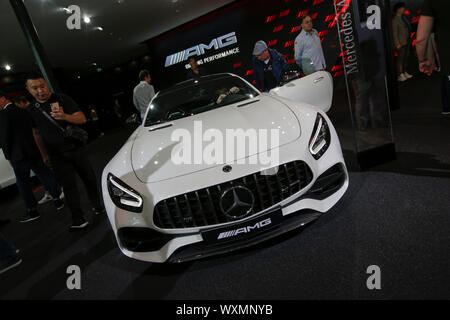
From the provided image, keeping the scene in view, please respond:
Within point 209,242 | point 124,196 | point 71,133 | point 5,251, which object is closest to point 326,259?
point 209,242

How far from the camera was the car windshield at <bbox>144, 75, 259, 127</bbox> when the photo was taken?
2.63 metres

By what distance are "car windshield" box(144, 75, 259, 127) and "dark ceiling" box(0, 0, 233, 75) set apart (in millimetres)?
4750

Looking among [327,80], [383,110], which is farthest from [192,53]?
[383,110]

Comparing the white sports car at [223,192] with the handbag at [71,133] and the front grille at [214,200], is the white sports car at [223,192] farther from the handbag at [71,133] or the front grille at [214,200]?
the handbag at [71,133]

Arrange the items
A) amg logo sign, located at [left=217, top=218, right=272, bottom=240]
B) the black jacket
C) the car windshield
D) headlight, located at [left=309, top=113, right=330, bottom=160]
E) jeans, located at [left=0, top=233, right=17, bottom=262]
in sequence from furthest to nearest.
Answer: the black jacket → the car windshield → jeans, located at [left=0, top=233, right=17, bottom=262] → headlight, located at [left=309, top=113, right=330, bottom=160] → amg logo sign, located at [left=217, top=218, right=272, bottom=240]

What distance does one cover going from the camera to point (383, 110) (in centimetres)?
261

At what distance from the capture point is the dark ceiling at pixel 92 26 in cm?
630

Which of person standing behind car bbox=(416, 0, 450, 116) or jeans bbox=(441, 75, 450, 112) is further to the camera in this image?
jeans bbox=(441, 75, 450, 112)

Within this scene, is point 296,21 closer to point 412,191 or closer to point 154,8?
point 154,8

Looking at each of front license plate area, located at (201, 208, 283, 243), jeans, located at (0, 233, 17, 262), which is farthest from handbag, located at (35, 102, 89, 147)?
front license plate area, located at (201, 208, 283, 243)

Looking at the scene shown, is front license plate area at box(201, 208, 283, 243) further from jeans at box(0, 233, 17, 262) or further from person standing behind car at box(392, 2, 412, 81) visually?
person standing behind car at box(392, 2, 412, 81)

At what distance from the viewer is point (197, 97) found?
9.45ft

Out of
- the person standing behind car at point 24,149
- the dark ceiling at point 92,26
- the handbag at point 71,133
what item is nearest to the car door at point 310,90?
the handbag at point 71,133

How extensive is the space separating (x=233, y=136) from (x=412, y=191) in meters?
1.49
